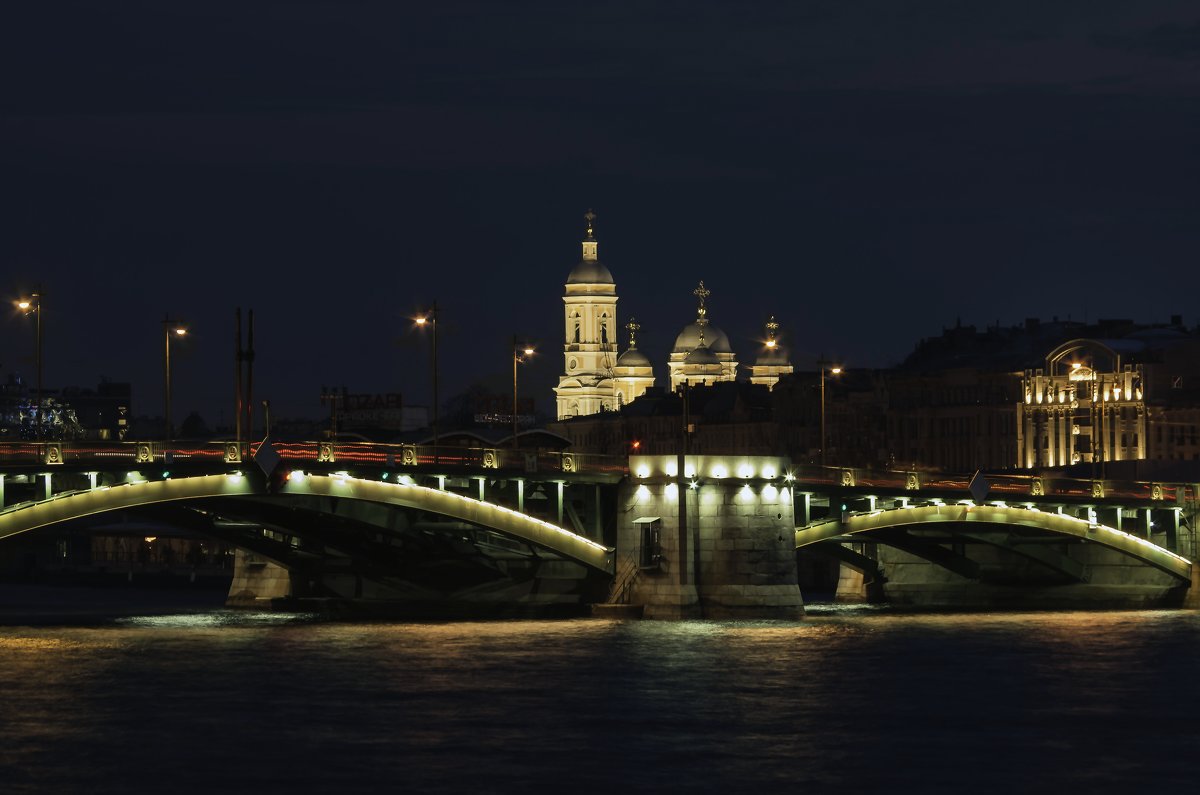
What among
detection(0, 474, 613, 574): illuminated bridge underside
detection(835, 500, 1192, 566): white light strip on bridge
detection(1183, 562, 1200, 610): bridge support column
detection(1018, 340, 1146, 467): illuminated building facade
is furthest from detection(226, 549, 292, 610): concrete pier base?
detection(1018, 340, 1146, 467): illuminated building facade

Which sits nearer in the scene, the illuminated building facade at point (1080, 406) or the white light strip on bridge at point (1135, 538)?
the white light strip on bridge at point (1135, 538)

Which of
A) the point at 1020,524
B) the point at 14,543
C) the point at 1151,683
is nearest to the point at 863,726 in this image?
the point at 1151,683

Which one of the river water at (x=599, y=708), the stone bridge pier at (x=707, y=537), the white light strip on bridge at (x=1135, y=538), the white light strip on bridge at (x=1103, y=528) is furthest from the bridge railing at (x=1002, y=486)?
the river water at (x=599, y=708)

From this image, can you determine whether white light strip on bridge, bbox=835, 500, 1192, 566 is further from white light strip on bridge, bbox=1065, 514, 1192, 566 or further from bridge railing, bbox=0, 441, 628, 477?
bridge railing, bbox=0, 441, 628, 477

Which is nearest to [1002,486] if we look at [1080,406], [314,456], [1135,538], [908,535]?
[908,535]

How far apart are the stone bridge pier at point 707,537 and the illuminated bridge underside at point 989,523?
4423mm

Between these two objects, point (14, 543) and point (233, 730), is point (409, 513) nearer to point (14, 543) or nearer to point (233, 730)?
point (233, 730)

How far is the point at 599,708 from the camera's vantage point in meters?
72.4

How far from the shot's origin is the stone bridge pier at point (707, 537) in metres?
103

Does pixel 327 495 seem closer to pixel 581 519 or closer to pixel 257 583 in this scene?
pixel 581 519

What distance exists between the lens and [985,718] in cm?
7075

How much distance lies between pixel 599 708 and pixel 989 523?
42363 millimetres

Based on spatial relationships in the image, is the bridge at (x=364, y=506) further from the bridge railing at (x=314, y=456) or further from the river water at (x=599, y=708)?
the river water at (x=599, y=708)

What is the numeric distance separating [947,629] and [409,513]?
61.2 ft
